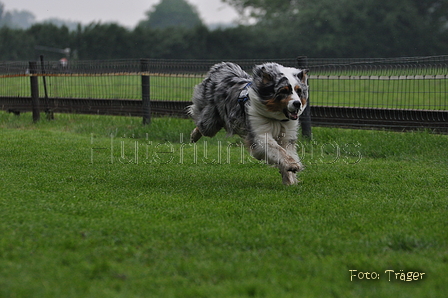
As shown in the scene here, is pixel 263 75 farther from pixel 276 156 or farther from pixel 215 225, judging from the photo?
pixel 215 225

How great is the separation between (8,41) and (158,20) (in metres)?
57.8

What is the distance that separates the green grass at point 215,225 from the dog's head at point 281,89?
34.9 inches

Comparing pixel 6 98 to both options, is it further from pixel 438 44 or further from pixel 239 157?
pixel 438 44

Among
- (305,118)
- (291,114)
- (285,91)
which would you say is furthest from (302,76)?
(305,118)

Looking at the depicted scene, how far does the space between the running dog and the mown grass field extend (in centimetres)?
340

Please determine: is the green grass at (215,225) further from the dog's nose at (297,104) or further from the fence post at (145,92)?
the fence post at (145,92)

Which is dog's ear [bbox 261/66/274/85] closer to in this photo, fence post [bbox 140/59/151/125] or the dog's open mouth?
the dog's open mouth

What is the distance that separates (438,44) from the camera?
39.3 m

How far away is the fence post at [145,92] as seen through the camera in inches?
465

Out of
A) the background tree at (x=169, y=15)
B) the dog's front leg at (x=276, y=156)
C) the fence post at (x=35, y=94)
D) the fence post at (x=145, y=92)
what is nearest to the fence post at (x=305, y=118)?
the dog's front leg at (x=276, y=156)

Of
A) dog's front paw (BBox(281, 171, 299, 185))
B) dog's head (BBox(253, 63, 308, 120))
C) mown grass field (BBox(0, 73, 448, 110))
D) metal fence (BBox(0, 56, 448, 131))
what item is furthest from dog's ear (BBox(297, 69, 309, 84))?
mown grass field (BBox(0, 73, 448, 110))

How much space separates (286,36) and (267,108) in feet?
137

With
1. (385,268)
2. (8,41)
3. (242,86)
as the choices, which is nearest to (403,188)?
(242,86)

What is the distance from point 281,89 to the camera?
5.84 metres
